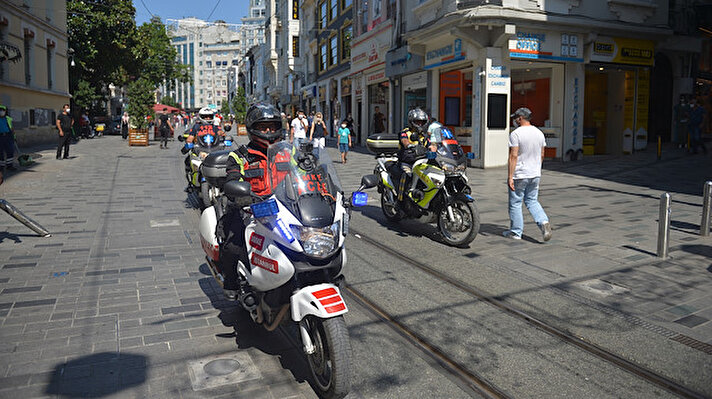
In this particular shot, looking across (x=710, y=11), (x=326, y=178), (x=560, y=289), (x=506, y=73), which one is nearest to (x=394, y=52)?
(x=506, y=73)

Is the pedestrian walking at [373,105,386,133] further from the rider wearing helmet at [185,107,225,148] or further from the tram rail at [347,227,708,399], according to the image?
the tram rail at [347,227,708,399]

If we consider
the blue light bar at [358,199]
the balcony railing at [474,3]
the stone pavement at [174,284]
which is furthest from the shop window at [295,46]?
the blue light bar at [358,199]

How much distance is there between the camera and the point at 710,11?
20953 mm

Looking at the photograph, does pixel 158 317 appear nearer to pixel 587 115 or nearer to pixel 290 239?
pixel 290 239

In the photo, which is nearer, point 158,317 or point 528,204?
point 158,317

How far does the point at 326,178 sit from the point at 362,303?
1.69m

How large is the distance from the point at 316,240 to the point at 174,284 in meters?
2.73

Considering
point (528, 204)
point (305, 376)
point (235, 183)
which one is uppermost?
point (235, 183)

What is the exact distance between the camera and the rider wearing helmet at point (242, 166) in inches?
152

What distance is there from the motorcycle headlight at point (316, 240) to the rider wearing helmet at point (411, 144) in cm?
458

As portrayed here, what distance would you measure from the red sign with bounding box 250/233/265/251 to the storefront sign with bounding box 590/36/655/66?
16721 mm

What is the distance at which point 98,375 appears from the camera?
11.3 ft

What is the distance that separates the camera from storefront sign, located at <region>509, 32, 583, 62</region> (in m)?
16.0

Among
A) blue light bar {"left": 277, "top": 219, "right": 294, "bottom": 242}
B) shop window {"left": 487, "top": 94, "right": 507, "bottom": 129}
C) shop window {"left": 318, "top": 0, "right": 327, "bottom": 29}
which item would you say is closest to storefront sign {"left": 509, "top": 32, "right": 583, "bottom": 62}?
shop window {"left": 487, "top": 94, "right": 507, "bottom": 129}
